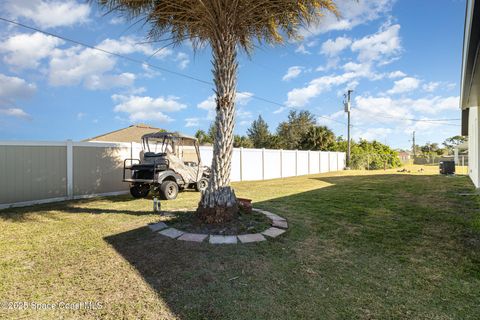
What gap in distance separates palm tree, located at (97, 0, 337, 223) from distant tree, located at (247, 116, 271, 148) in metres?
30.1

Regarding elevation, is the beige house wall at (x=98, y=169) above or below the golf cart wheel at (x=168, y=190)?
above

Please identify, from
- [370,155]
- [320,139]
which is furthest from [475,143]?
[320,139]

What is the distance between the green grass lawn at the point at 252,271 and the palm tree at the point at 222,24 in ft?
3.77

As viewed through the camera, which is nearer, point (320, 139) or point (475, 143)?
point (475, 143)

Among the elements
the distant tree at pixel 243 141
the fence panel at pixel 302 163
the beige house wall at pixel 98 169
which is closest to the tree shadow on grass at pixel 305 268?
Result: the beige house wall at pixel 98 169

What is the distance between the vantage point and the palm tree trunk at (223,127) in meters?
4.60

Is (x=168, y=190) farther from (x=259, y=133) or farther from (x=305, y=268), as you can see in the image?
(x=259, y=133)

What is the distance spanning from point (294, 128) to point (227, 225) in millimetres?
30321

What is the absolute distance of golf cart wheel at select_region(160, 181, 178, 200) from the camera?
753 cm

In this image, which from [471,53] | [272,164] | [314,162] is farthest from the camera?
[314,162]

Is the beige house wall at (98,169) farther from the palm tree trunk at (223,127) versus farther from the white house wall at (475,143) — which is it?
the white house wall at (475,143)

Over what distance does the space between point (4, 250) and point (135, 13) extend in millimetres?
4642

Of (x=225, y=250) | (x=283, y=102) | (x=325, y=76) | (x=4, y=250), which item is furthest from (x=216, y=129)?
(x=283, y=102)

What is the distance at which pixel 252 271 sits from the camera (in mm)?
2926
